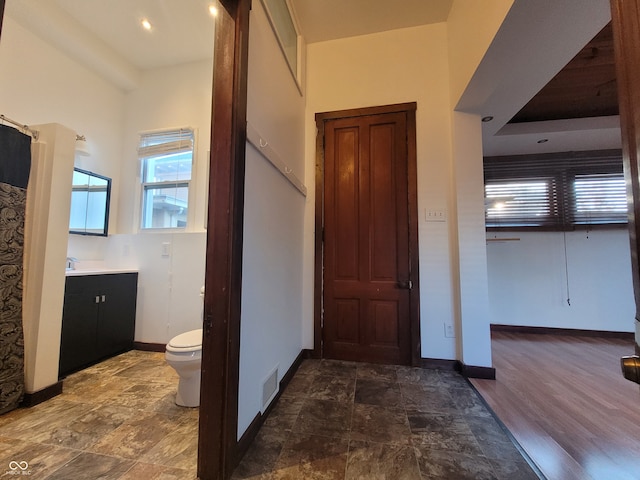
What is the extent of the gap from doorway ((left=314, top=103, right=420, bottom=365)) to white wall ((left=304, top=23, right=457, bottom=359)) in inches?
3.6

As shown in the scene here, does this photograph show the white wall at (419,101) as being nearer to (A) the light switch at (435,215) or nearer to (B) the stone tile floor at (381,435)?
(A) the light switch at (435,215)

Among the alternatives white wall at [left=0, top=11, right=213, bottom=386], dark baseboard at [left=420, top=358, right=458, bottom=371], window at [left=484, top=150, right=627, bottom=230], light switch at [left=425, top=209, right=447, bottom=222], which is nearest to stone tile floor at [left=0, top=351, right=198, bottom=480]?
white wall at [left=0, top=11, right=213, bottom=386]

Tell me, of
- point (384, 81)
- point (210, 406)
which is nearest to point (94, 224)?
point (210, 406)

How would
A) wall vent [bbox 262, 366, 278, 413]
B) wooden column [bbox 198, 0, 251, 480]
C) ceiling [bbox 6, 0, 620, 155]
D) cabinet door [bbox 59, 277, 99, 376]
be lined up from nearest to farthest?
wooden column [bbox 198, 0, 251, 480]
wall vent [bbox 262, 366, 278, 413]
cabinet door [bbox 59, 277, 99, 376]
ceiling [bbox 6, 0, 620, 155]

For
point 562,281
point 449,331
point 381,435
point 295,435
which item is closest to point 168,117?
point 295,435

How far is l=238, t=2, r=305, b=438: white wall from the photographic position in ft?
4.70

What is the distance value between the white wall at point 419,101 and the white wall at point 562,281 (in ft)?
5.89

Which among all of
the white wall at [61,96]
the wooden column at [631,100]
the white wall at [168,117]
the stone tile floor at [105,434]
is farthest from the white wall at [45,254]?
the wooden column at [631,100]

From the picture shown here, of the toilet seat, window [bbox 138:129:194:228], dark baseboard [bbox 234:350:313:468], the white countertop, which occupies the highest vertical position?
window [bbox 138:129:194:228]

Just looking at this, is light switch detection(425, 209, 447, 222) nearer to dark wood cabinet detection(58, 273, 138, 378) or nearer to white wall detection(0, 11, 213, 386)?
white wall detection(0, 11, 213, 386)

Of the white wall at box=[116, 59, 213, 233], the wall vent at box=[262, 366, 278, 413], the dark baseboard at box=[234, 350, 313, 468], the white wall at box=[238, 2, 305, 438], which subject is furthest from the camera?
the white wall at box=[116, 59, 213, 233]

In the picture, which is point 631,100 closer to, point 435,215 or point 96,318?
point 435,215

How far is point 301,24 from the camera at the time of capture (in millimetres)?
2652

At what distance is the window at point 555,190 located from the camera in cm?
350
